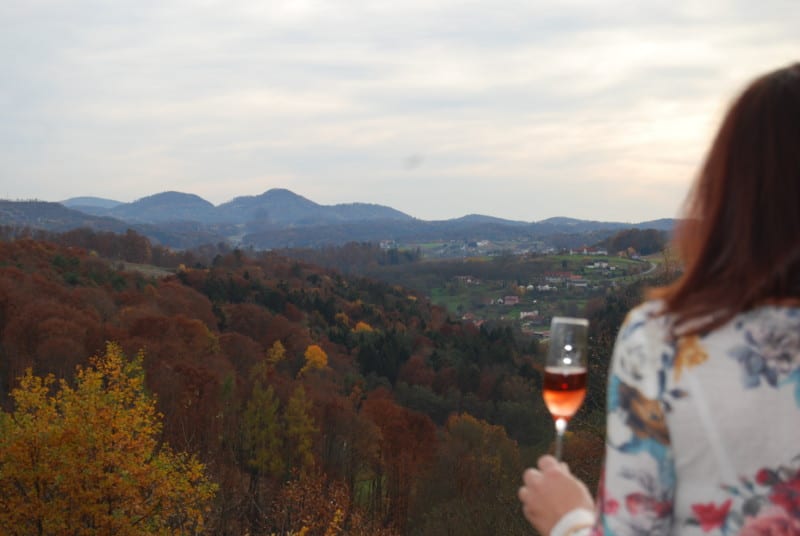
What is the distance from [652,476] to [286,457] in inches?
1392

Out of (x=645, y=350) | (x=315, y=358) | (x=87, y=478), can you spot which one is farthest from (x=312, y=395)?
(x=645, y=350)

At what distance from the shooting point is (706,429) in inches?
51.1

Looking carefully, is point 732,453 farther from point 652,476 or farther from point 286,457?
point 286,457

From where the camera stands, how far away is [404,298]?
9600 centimetres

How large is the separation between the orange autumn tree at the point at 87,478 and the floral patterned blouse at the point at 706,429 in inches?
743

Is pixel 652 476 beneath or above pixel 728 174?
beneath

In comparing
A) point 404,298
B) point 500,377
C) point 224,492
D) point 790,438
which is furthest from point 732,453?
point 404,298

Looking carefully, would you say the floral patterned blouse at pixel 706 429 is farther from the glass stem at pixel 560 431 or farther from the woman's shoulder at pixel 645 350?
the glass stem at pixel 560 431

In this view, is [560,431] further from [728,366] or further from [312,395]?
[312,395]

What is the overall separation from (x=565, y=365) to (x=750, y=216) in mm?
616

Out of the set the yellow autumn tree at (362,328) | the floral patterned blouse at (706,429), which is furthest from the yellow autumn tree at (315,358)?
the floral patterned blouse at (706,429)

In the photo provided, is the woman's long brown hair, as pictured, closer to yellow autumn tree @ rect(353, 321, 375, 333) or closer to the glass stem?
the glass stem

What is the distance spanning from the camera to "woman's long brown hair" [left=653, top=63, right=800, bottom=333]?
1.32 meters

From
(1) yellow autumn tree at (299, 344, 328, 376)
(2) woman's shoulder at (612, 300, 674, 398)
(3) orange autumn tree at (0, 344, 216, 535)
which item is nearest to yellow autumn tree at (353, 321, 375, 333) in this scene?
(1) yellow autumn tree at (299, 344, 328, 376)
